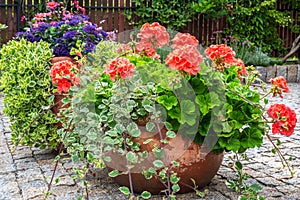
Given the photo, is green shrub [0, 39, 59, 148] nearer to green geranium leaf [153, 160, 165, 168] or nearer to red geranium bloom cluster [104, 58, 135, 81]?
red geranium bloom cluster [104, 58, 135, 81]

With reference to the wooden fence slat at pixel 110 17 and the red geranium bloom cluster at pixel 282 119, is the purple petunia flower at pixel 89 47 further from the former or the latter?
the wooden fence slat at pixel 110 17

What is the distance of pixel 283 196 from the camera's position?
2648mm

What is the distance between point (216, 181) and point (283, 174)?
1.64 feet

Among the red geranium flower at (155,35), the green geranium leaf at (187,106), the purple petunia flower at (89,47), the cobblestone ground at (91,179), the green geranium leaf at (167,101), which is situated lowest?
the cobblestone ground at (91,179)

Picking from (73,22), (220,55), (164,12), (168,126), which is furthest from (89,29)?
(164,12)

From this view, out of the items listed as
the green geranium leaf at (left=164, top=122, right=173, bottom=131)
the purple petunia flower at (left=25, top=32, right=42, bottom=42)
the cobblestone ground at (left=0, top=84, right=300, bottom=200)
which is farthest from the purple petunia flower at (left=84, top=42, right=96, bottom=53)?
the green geranium leaf at (left=164, top=122, right=173, bottom=131)

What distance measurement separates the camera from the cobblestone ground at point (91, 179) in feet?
8.65

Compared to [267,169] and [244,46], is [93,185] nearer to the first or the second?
[267,169]

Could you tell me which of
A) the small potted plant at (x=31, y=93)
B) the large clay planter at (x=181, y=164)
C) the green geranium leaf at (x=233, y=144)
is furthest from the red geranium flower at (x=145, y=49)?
the green geranium leaf at (x=233, y=144)

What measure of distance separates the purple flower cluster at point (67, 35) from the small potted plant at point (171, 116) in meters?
1.20

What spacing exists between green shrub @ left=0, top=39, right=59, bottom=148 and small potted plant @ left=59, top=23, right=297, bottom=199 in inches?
29.8

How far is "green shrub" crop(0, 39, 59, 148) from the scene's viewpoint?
128 inches

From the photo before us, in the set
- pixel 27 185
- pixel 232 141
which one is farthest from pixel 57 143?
pixel 232 141

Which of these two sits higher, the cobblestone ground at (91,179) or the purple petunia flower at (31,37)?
the purple petunia flower at (31,37)
